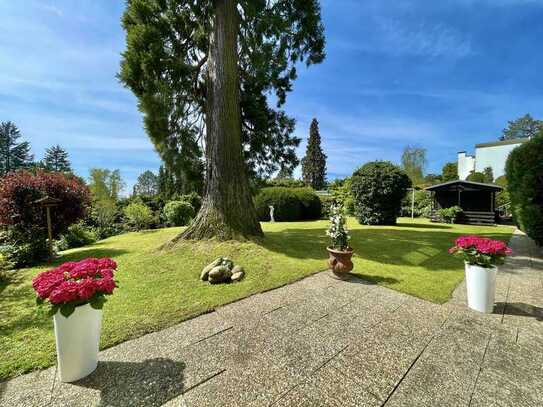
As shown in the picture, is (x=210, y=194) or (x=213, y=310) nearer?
(x=213, y=310)

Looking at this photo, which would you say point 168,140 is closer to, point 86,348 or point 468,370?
point 86,348

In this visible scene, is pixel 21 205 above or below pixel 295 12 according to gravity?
below

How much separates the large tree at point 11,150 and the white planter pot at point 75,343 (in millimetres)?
54055

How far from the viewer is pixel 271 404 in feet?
5.80

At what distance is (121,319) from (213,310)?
114cm

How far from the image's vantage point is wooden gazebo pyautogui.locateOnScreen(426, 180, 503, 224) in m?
14.4

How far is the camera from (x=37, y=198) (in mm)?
7359

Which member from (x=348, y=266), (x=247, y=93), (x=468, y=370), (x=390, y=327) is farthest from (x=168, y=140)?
(x=468, y=370)

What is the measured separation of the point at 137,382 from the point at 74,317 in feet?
2.46

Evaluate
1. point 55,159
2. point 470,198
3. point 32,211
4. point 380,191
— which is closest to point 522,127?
point 470,198

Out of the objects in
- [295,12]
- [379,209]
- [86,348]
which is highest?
[295,12]

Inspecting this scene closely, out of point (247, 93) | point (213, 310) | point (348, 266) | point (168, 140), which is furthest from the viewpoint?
point (247, 93)

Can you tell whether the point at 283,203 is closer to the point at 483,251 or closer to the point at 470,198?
the point at 483,251

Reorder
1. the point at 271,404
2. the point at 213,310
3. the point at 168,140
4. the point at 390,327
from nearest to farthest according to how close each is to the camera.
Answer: the point at 271,404
the point at 390,327
the point at 213,310
the point at 168,140
